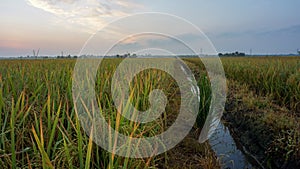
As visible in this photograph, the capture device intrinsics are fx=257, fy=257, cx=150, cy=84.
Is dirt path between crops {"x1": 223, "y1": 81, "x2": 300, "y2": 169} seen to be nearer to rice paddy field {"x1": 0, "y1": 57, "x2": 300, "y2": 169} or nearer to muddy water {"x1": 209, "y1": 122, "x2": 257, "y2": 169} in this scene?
rice paddy field {"x1": 0, "y1": 57, "x2": 300, "y2": 169}

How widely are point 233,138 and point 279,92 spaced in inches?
91.8

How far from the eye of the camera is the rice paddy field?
67.6 inches

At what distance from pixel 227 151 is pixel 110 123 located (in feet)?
7.52

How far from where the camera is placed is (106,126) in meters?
1.86

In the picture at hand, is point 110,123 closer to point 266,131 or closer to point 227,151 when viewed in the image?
point 227,151

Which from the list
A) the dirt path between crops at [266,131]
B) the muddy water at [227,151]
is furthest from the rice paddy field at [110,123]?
the muddy water at [227,151]

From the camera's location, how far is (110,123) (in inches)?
70.3

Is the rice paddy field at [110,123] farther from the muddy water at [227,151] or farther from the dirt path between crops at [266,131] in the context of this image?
the muddy water at [227,151]

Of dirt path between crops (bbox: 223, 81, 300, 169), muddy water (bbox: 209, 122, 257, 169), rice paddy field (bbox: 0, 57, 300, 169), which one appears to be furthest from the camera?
muddy water (bbox: 209, 122, 257, 169)

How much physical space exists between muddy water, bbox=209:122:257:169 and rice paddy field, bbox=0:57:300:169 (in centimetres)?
16

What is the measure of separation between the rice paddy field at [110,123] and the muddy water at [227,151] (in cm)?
16

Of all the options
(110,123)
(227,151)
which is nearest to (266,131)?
(227,151)

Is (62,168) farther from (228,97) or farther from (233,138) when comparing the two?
(228,97)

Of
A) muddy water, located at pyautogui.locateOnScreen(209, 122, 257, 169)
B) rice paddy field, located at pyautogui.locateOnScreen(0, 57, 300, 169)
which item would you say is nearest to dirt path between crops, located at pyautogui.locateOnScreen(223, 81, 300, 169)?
rice paddy field, located at pyautogui.locateOnScreen(0, 57, 300, 169)
